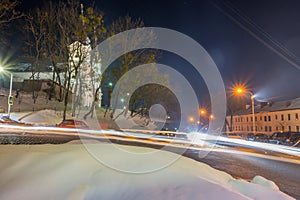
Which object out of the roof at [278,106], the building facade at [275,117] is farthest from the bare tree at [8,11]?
the roof at [278,106]

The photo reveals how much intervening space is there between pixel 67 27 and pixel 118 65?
296 inches

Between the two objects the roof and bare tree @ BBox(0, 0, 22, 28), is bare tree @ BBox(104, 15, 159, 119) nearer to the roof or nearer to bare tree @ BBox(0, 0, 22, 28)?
bare tree @ BBox(0, 0, 22, 28)

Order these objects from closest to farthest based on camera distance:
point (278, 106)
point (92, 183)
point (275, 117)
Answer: point (92, 183) < point (275, 117) < point (278, 106)

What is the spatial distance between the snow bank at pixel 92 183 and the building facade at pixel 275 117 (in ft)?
154

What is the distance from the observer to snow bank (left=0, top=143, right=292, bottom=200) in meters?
3.26

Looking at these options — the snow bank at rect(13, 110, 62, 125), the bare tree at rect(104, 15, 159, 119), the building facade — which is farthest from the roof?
the snow bank at rect(13, 110, 62, 125)

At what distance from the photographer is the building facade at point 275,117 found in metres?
46.0

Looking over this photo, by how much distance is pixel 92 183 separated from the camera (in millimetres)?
3512

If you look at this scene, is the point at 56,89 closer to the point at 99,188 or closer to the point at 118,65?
the point at 118,65

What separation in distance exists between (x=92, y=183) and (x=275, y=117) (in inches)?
2180

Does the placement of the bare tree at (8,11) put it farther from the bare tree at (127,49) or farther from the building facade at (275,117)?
the building facade at (275,117)

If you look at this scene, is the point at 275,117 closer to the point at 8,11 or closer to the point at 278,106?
the point at 278,106

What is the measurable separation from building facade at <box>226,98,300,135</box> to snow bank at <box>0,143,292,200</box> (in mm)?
46952

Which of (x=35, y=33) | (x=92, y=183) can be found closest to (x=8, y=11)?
(x=35, y=33)
